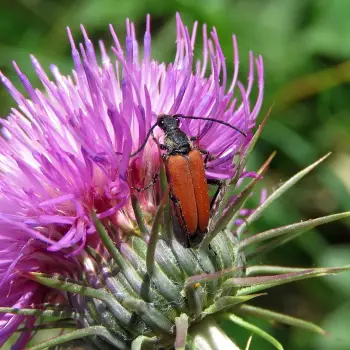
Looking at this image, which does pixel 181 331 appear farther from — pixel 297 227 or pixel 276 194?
pixel 276 194

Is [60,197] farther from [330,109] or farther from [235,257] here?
[330,109]

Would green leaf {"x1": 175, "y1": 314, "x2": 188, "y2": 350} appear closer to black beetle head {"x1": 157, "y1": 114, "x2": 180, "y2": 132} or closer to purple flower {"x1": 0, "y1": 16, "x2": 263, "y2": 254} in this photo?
purple flower {"x1": 0, "y1": 16, "x2": 263, "y2": 254}

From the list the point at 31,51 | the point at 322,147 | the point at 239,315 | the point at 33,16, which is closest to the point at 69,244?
the point at 239,315

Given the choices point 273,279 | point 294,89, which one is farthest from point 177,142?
point 294,89

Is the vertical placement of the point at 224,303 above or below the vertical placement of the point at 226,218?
below

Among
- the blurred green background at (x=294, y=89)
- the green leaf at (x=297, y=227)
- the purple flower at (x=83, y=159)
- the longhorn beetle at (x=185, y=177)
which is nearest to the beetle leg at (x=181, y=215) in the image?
the longhorn beetle at (x=185, y=177)

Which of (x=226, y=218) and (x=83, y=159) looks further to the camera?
(x=83, y=159)
